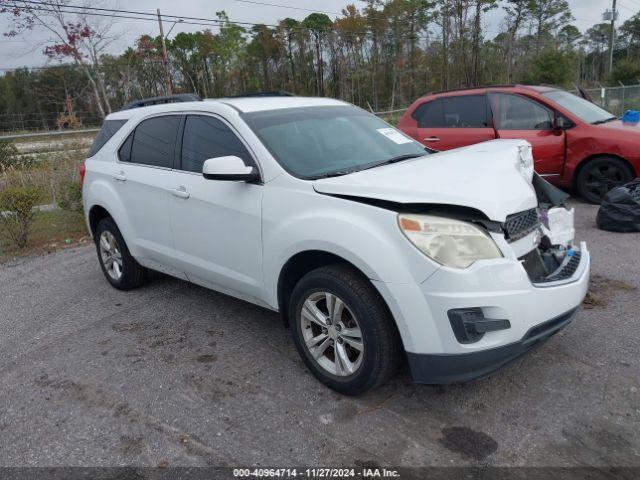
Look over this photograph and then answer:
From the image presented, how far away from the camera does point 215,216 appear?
378 cm

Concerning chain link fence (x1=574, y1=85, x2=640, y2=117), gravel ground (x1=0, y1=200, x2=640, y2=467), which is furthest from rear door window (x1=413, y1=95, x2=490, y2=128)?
chain link fence (x1=574, y1=85, x2=640, y2=117)

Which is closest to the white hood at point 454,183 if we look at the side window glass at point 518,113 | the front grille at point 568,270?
the front grille at point 568,270

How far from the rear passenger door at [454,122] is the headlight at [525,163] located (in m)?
4.58

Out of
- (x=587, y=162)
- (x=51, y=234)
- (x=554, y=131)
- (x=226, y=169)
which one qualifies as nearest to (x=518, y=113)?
(x=554, y=131)

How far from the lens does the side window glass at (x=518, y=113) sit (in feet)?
25.3

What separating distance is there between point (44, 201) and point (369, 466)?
9.36 metres

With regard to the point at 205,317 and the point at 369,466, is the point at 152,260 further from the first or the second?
the point at 369,466

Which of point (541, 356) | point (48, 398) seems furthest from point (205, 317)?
point (541, 356)

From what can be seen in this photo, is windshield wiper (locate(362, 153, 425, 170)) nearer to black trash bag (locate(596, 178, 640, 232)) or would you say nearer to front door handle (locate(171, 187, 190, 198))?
front door handle (locate(171, 187, 190, 198))

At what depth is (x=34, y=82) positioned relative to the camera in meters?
46.2

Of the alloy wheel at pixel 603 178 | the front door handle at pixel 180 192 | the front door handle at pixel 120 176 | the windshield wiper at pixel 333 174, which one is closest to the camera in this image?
the windshield wiper at pixel 333 174

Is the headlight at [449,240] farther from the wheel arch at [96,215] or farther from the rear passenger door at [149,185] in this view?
the wheel arch at [96,215]

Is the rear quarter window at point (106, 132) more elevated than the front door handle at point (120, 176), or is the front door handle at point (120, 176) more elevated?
the rear quarter window at point (106, 132)

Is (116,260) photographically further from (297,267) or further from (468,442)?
(468,442)
